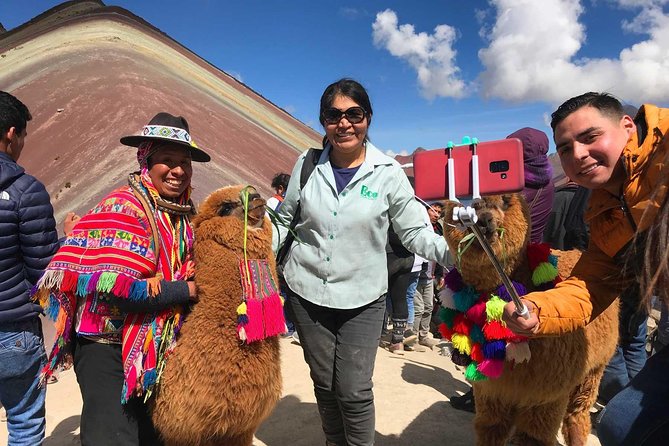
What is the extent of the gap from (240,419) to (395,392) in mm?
2412

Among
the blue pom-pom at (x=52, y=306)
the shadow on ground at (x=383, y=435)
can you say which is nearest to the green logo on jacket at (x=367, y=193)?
the blue pom-pom at (x=52, y=306)

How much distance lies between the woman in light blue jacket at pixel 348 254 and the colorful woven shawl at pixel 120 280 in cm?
67

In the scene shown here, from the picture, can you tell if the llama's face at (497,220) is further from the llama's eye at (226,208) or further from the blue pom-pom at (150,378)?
the blue pom-pom at (150,378)

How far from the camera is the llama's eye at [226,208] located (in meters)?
2.08

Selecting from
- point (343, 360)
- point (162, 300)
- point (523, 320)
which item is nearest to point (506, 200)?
point (523, 320)

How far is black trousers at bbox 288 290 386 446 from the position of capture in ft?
6.91

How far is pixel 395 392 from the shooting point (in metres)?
4.01

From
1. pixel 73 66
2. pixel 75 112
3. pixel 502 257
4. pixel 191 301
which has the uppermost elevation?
pixel 73 66

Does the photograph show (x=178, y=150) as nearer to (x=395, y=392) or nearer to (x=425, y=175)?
(x=425, y=175)

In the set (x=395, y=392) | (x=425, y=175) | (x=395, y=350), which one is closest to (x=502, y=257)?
(x=425, y=175)

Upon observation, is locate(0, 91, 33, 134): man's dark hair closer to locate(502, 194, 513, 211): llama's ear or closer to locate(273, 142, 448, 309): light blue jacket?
locate(273, 142, 448, 309): light blue jacket

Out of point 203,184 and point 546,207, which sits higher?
point 203,184

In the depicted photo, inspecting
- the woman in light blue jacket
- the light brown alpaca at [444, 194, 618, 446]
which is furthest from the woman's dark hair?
the light brown alpaca at [444, 194, 618, 446]

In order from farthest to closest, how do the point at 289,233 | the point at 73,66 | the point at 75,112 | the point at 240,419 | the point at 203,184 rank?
1. the point at 73,66
2. the point at 75,112
3. the point at 203,184
4. the point at 289,233
5. the point at 240,419
